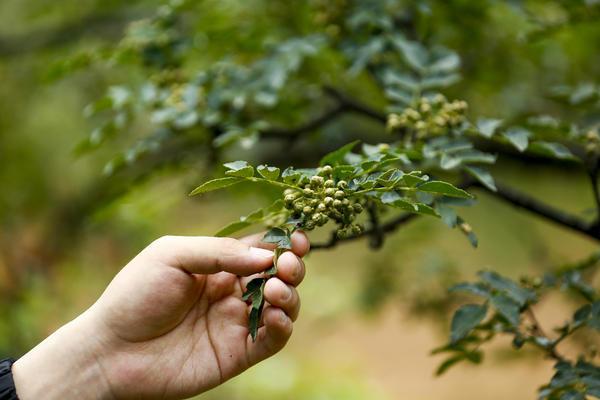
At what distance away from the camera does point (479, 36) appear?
2297 mm

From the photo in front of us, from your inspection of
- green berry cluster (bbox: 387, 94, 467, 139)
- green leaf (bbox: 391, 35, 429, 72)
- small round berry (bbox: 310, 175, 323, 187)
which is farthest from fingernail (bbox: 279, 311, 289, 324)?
green leaf (bbox: 391, 35, 429, 72)

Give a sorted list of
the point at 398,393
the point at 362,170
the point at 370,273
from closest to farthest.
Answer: the point at 362,170
the point at 370,273
the point at 398,393

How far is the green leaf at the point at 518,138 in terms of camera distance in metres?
1.36

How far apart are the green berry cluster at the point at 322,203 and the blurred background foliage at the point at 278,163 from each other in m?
0.88

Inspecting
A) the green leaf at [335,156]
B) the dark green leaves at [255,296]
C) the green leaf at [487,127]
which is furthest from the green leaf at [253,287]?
the green leaf at [487,127]

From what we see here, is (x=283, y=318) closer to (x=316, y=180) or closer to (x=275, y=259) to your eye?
(x=275, y=259)

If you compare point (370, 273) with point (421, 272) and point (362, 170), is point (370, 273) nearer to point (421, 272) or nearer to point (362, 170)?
point (421, 272)

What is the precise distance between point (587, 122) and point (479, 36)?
670 millimetres

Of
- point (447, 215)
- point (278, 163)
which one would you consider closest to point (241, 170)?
point (447, 215)

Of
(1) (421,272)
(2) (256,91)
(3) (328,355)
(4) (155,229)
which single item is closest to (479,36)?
(2) (256,91)

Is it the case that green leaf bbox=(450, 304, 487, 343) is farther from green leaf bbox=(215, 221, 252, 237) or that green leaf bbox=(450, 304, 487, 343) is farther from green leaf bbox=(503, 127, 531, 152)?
green leaf bbox=(215, 221, 252, 237)

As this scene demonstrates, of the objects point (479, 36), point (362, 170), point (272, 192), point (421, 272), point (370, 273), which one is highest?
point (362, 170)

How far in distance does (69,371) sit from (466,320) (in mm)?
794

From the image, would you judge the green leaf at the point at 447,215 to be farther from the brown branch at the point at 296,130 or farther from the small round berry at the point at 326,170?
the brown branch at the point at 296,130
